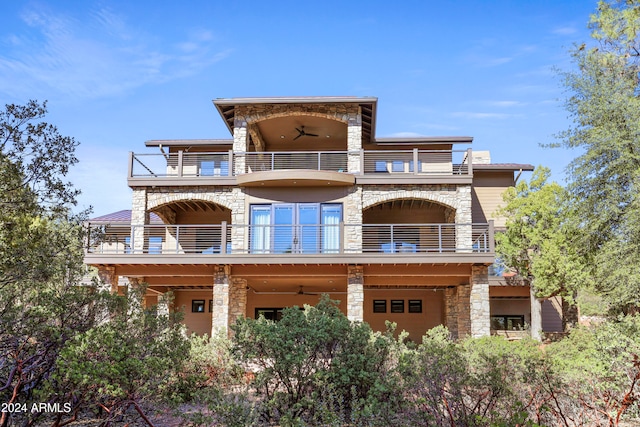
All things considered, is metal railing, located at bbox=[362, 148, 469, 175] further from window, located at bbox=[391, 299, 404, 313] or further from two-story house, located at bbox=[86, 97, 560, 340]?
window, located at bbox=[391, 299, 404, 313]

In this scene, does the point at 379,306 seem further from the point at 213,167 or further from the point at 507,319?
the point at 213,167

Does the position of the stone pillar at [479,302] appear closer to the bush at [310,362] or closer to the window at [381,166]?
the window at [381,166]

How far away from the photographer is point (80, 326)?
28.4ft

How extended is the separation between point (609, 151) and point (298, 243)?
10488 millimetres

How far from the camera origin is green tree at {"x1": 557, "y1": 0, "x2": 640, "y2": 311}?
14.2 m

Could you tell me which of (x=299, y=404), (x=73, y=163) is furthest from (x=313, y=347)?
(x=73, y=163)

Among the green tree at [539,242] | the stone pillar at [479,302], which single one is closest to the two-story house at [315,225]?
the stone pillar at [479,302]

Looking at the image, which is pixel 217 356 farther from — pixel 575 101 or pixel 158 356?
pixel 575 101

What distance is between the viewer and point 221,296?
19031 millimetres

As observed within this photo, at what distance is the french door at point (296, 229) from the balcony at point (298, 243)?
36mm

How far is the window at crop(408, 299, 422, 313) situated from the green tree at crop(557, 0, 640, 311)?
27.7 feet

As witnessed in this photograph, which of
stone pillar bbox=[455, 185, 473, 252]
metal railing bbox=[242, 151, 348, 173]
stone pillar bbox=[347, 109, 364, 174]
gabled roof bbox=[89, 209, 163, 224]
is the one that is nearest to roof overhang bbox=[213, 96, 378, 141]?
stone pillar bbox=[347, 109, 364, 174]

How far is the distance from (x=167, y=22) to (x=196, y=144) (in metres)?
5.74

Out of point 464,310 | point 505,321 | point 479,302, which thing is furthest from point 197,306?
point 505,321
